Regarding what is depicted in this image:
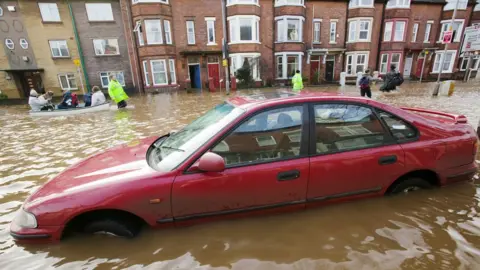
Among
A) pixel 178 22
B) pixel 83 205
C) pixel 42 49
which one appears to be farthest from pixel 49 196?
pixel 42 49

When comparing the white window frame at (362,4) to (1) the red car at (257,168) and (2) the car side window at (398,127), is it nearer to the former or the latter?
(1) the red car at (257,168)

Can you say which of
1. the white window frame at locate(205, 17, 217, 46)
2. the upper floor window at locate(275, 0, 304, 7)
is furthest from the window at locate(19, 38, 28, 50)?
the upper floor window at locate(275, 0, 304, 7)

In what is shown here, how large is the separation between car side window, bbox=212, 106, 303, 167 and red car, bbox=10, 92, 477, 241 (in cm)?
1

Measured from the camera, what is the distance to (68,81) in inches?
763

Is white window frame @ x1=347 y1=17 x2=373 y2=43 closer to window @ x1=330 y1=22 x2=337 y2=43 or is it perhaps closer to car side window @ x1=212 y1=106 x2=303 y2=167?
→ window @ x1=330 y1=22 x2=337 y2=43

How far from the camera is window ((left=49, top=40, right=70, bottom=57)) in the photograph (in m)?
18.6

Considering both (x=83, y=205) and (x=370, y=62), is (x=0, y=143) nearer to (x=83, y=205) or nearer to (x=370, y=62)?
(x=83, y=205)

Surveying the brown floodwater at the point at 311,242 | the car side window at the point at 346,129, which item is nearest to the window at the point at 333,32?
the brown floodwater at the point at 311,242

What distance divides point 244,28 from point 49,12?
49.2 feet

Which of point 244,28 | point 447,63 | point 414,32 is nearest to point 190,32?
point 244,28

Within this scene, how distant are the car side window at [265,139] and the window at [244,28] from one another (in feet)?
60.6

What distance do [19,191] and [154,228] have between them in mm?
2785

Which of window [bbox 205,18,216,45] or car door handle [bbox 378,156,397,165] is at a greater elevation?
window [bbox 205,18,216,45]

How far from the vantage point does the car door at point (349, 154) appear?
8.11 feet
